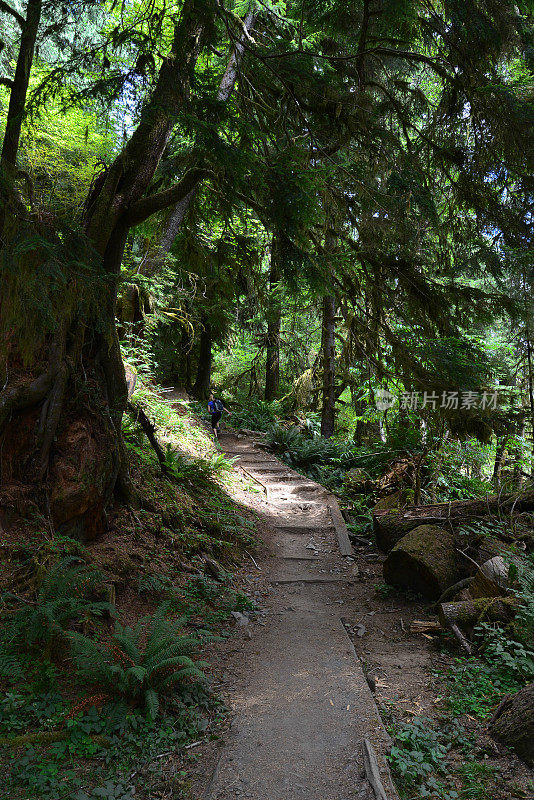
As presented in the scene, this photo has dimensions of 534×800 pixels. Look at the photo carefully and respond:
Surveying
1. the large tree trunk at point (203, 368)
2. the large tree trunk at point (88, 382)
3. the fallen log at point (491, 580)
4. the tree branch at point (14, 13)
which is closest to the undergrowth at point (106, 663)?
the large tree trunk at point (88, 382)

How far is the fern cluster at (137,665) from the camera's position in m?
Result: 3.54

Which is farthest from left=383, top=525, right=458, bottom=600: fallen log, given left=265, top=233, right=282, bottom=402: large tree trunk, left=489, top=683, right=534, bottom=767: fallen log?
left=265, top=233, right=282, bottom=402: large tree trunk

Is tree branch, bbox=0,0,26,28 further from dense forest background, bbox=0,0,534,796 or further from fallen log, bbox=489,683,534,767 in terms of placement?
fallen log, bbox=489,683,534,767

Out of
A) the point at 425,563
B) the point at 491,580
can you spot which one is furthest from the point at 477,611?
the point at 425,563

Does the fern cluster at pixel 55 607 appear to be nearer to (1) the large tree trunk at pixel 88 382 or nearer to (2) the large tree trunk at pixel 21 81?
(1) the large tree trunk at pixel 88 382

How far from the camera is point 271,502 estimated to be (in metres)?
10.5

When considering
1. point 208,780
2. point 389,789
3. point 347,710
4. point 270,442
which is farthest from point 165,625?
point 270,442

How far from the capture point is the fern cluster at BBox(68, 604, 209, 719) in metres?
3.54

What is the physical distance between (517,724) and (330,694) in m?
1.44

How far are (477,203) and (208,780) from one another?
6.75 m

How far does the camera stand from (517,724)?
340 cm

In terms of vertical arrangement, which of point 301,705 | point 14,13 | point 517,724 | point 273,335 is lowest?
point 301,705

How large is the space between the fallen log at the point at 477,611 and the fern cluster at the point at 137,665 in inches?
113

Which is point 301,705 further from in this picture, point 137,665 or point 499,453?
point 499,453
